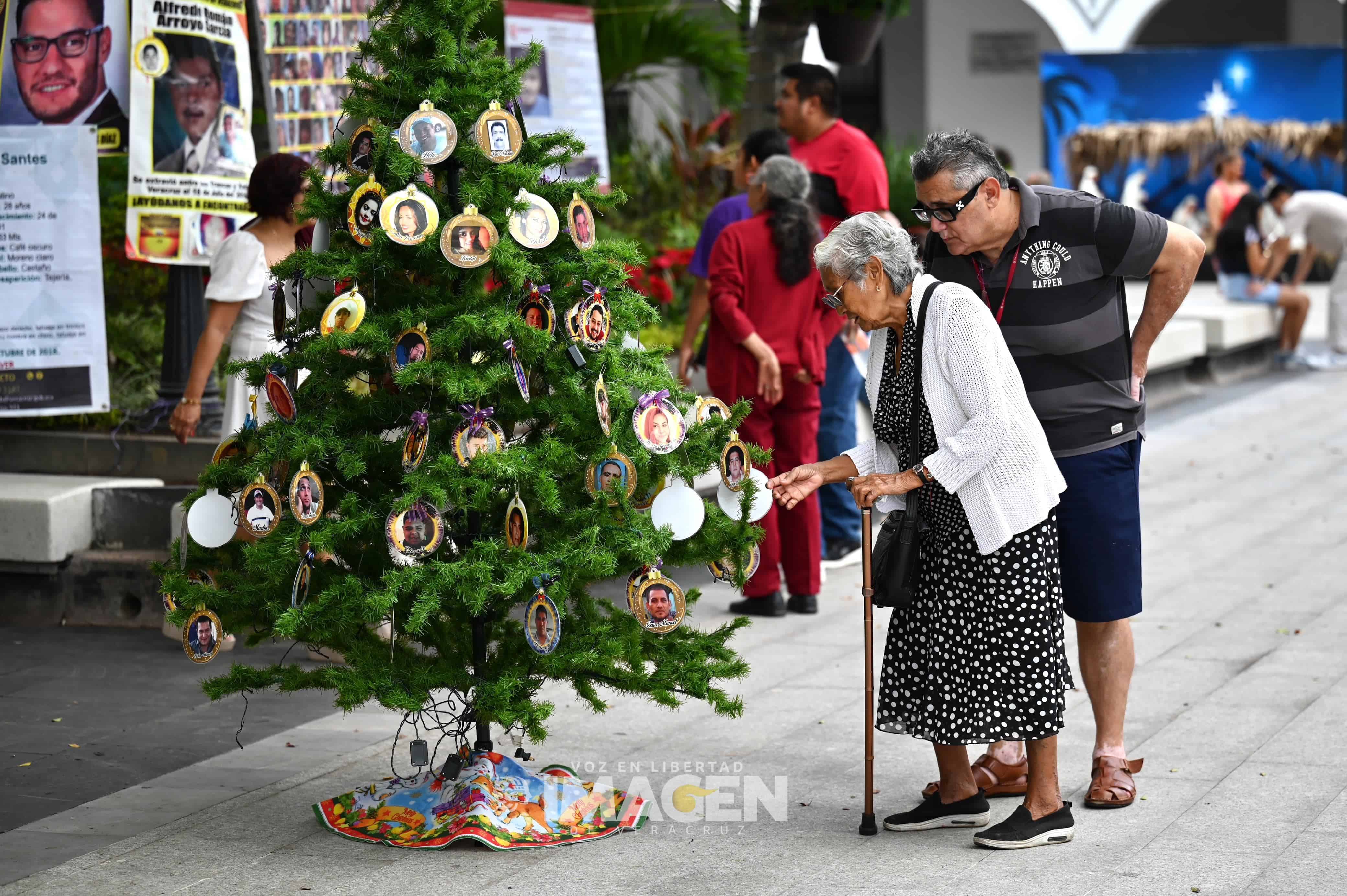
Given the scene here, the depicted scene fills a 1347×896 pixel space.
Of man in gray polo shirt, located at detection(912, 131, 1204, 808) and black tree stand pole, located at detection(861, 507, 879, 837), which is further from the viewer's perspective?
man in gray polo shirt, located at detection(912, 131, 1204, 808)

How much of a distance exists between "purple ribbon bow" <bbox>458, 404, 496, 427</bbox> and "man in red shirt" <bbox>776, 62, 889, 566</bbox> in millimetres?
3271

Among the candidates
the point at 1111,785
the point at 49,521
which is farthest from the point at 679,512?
the point at 49,521

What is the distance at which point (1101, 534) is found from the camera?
14.0 ft

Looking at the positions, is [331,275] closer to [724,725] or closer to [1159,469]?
[724,725]

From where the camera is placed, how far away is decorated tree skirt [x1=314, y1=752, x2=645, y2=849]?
4.14 metres

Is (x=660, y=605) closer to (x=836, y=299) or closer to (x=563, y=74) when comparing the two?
(x=836, y=299)

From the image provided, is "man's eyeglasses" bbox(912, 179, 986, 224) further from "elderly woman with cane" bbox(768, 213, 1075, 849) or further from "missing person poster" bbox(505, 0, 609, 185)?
"missing person poster" bbox(505, 0, 609, 185)

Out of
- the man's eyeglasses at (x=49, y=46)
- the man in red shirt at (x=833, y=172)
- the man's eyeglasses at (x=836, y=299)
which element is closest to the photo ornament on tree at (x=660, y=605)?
the man's eyeglasses at (x=836, y=299)

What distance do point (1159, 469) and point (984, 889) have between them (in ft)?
23.0

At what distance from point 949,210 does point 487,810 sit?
6.43 ft

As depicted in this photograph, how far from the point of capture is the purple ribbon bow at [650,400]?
4070 millimetres

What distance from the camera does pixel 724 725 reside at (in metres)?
5.23

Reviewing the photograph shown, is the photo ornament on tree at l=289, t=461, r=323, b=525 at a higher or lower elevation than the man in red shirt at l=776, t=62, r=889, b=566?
lower

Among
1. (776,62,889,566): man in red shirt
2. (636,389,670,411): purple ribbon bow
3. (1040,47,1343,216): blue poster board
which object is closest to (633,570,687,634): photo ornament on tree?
(636,389,670,411): purple ribbon bow
